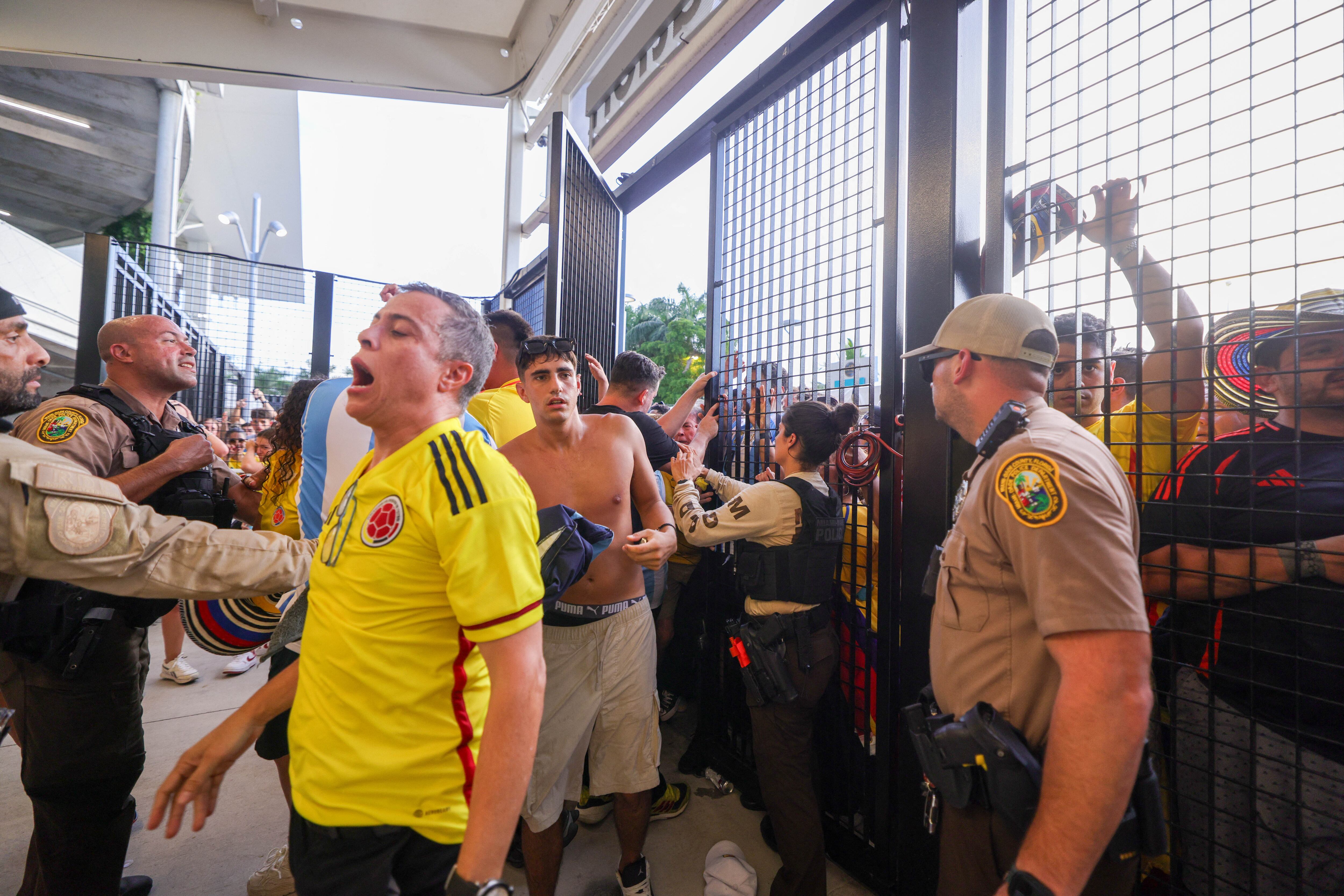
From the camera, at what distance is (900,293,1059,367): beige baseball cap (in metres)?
1.44

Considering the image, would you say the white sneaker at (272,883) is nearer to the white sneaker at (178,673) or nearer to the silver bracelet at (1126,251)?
the white sneaker at (178,673)

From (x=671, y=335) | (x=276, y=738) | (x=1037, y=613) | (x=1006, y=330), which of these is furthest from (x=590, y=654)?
(x=671, y=335)

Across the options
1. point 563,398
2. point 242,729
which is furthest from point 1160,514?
point 242,729

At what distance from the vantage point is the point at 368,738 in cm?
111

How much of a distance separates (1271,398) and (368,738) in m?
2.44

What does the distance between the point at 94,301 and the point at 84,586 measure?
12.9 ft

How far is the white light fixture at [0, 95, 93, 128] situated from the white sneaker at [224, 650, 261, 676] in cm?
1288

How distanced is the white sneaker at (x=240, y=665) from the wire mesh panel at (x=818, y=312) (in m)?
4.06

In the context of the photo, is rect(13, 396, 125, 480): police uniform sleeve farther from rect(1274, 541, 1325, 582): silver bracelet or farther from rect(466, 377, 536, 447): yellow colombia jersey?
rect(1274, 541, 1325, 582): silver bracelet

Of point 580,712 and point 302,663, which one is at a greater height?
point 302,663

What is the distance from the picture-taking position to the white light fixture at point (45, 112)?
1036 cm

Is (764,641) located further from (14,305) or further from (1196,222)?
(14,305)

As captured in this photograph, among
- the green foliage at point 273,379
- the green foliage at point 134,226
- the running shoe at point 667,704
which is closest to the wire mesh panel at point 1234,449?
the running shoe at point 667,704

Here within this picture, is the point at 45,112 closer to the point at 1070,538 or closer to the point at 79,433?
the point at 79,433
